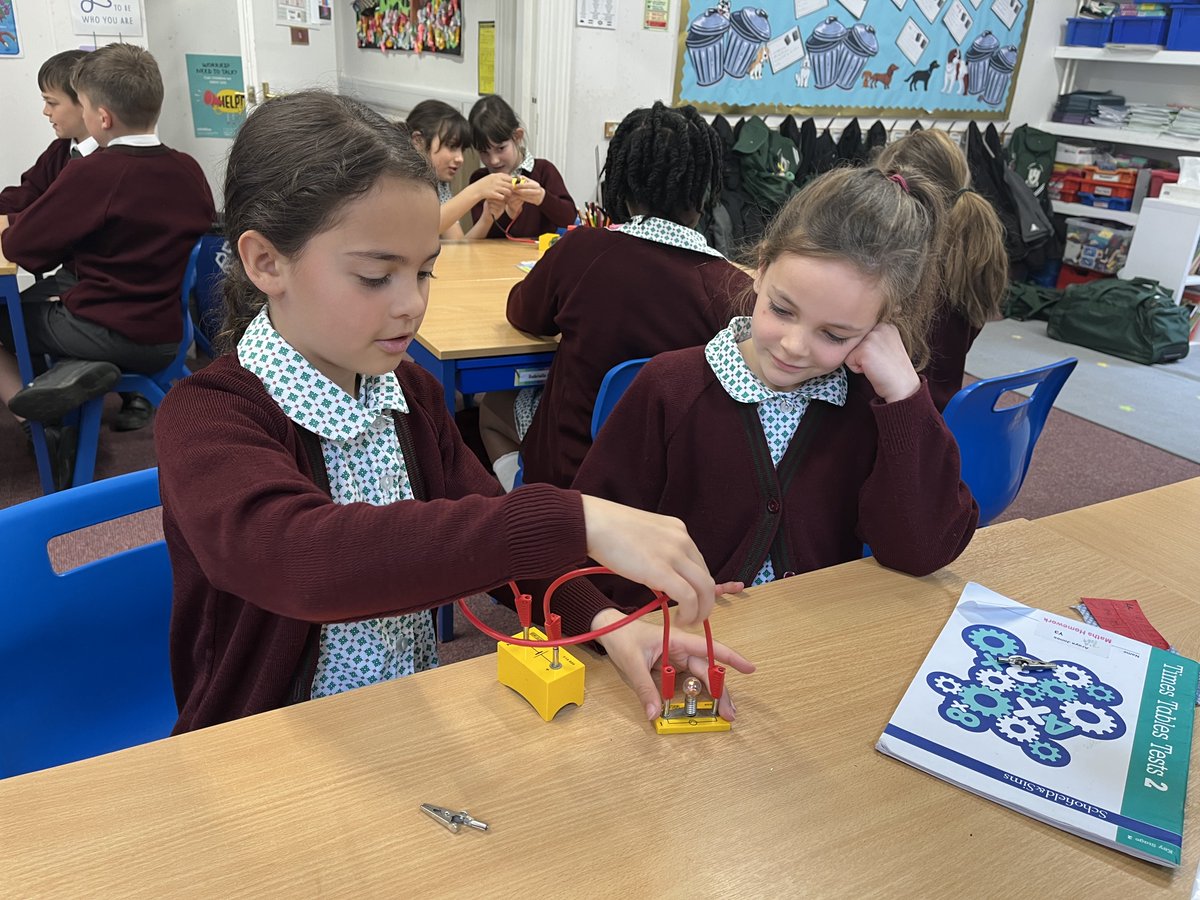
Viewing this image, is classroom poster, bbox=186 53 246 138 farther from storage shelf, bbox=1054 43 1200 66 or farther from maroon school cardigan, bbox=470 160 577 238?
storage shelf, bbox=1054 43 1200 66

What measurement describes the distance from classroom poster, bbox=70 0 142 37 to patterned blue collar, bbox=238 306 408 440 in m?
3.49

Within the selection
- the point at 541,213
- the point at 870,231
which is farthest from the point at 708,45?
the point at 870,231

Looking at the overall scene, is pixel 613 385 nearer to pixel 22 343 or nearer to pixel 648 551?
pixel 648 551

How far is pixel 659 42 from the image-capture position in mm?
4324

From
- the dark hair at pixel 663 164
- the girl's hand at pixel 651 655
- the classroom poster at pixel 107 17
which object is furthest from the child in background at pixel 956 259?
the classroom poster at pixel 107 17

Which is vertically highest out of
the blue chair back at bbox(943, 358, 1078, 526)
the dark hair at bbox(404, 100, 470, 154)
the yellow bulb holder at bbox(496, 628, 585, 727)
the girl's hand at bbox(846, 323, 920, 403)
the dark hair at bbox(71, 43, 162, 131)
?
the dark hair at bbox(71, 43, 162, 131)

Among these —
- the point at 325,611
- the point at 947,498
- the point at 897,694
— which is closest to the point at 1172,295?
the point at 947,498

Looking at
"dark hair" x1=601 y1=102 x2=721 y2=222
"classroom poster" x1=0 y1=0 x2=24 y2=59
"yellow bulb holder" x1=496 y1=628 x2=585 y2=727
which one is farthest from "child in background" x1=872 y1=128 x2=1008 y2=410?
"classroom poster" x1=0 y1=0 x2=24 y2=59

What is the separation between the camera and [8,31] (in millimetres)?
3570

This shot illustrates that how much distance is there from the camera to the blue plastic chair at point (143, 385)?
2.61 metres

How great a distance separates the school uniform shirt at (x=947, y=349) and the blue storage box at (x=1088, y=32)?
4.31 meters

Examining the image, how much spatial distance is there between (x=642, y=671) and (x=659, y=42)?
4035 millimetres

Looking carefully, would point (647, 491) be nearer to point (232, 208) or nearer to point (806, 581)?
point (806, 581)

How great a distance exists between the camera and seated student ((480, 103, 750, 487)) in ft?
6.33
